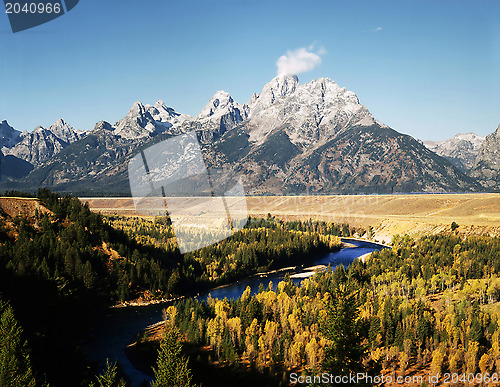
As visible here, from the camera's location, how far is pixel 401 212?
5871 inches

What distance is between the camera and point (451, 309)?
48.8 meters

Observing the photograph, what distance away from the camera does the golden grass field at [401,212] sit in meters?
116

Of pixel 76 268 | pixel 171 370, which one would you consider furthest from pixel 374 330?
pixel 76 268

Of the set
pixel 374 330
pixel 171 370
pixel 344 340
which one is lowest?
pixel 374 330

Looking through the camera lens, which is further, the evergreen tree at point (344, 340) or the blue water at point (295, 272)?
the blue water at point (295, 272)

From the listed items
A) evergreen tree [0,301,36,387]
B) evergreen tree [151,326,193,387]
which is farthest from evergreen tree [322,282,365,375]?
evergreen tree [0,301,36,387]

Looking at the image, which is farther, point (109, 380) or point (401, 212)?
point (401, 212)

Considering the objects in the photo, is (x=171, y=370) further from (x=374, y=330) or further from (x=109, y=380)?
(x=374, y=330)

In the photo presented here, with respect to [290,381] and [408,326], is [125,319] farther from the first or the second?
[408,326]

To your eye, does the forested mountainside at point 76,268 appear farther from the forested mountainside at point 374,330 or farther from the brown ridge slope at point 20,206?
the forested mountainside at point 374,330

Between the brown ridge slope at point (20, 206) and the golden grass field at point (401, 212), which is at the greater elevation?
the brown ridge slope at point (20, 206)

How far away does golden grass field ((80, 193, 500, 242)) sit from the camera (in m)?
116

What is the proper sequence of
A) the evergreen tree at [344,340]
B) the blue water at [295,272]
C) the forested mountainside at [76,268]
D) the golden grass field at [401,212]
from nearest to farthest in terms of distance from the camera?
the evergreen tree at [344,340] < the forested mountainside at [76,268] < the blue water at [295,272] < the golden grass field at [401,212]

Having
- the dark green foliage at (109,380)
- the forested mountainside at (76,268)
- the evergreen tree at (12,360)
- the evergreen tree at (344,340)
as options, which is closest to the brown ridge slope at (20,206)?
the forested mountainside at (76,268)
